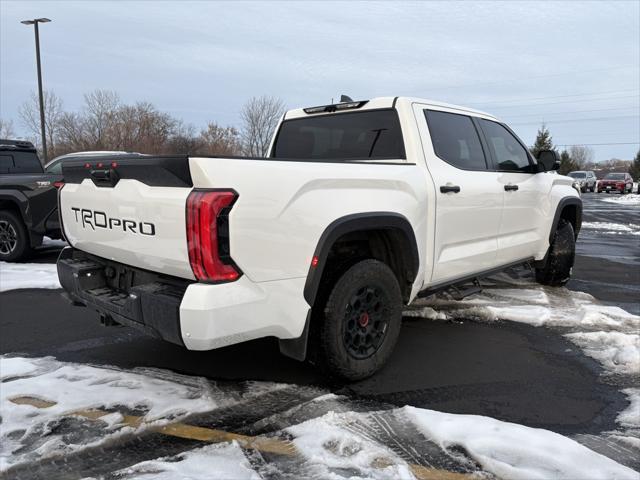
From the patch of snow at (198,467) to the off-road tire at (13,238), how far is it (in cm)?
663

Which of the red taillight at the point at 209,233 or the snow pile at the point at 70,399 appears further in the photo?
the snow pile at the point at 70,399

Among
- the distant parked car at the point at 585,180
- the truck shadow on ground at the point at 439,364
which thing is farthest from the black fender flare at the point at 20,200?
the distant parked car at the point at 585,180

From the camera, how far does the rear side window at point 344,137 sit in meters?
3.98

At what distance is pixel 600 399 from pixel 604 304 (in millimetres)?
2662

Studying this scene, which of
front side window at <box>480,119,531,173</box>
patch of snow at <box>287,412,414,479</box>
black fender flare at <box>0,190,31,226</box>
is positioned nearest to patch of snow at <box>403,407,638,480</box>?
patch of snow at <box>287,412,414,479</box>

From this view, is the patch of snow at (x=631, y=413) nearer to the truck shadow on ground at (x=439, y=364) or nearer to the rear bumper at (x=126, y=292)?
the truck shadow on ground at (x=439, y=364)

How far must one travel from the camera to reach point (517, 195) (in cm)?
487

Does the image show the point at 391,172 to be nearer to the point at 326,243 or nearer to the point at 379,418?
the point at 326,243

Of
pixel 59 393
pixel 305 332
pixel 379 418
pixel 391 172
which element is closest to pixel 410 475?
pixel 379 418

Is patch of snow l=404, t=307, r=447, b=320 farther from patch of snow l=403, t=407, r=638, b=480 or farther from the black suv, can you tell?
the black suv

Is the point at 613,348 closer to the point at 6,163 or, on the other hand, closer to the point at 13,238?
the point at 13,238

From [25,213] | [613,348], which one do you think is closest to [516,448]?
[613,348]

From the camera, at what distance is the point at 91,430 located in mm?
2797

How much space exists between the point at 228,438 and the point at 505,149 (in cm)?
381
